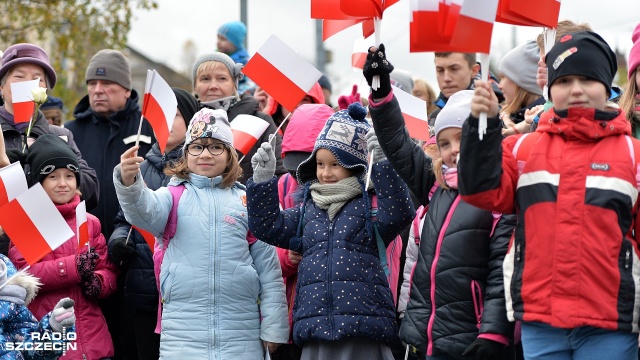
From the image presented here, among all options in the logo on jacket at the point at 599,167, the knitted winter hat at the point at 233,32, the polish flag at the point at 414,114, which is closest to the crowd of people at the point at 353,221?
the logo on jacket at the point at 599,167

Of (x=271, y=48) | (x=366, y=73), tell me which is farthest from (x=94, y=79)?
(x=366, y=73)

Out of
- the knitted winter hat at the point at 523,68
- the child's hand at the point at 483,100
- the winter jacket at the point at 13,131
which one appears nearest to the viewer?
the child's hand at the point at 483,100

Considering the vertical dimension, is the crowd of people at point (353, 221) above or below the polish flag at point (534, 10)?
below

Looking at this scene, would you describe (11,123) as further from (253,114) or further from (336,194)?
(336,194)

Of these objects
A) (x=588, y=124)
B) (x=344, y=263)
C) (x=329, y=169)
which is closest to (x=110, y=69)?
(x=329, y=169)

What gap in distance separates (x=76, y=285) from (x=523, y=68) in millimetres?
3093

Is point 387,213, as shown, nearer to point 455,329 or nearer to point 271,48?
point 455,329

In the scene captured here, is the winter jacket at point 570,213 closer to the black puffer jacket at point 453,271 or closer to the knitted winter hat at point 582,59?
the knitted winter hat at point 582,59

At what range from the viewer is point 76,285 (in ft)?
22.9

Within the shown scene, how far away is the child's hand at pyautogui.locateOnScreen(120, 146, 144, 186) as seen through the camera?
237 inches

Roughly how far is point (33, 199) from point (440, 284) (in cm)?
251

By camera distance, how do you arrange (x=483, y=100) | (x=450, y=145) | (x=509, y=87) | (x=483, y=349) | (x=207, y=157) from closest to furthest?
1. (x=483, y=100)
2. (x=483, y=349)
3. (x=450, y=145)
4. (x=207, y=157)
5. (x=509, y=87)

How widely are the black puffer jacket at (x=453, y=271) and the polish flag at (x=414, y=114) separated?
0.98m

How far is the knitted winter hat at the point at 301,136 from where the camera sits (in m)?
6.85
